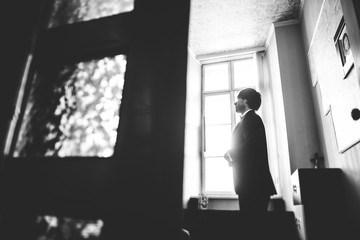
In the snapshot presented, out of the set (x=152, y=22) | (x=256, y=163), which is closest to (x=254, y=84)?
(x=256, y=163)

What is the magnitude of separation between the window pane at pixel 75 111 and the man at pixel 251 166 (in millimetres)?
1480

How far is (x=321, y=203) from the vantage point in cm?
192

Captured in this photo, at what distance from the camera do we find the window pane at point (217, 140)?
422cm

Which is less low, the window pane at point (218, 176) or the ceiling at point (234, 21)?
the ceiling at point (234, 21)

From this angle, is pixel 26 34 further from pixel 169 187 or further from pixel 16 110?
pixel 169 187

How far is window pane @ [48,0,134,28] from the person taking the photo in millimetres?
778

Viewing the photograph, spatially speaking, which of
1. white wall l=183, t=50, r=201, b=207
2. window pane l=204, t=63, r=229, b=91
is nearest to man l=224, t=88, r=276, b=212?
white wall l=183, t=50, r=201, b=207

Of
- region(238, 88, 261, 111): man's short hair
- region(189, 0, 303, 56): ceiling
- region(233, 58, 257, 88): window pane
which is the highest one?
region(189, 0, 303, 56): ceiling

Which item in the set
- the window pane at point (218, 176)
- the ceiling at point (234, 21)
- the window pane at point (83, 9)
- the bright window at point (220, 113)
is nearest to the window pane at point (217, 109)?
the bright window at point (220, 113)

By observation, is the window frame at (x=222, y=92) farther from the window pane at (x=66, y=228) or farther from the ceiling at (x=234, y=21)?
the window pane at (x=66, y=228)

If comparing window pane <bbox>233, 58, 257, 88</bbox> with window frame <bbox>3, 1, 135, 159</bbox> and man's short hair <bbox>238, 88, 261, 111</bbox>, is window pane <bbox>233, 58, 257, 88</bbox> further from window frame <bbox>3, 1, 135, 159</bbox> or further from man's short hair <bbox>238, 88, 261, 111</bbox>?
window frame <bbox>3, 1, 135, 159</bbox>

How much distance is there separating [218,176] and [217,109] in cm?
126

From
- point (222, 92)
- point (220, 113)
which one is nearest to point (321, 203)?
point (220, 113)

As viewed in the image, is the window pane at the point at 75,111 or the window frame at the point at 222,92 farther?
the window frame at the point at 222,92
